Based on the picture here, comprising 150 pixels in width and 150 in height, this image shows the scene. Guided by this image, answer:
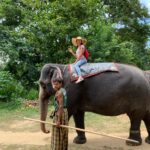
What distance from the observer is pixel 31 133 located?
822 centimetres

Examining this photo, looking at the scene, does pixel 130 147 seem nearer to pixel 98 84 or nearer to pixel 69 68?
pixel 98 84

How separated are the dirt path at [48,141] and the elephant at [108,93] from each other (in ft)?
0.99

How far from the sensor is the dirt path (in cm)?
704

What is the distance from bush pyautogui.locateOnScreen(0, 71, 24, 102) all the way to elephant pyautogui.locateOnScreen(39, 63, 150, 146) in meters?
4.77

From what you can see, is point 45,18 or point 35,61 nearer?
point 45,18

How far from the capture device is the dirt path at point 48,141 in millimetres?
7043

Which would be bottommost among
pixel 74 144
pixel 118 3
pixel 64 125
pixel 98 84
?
pixel 74 144

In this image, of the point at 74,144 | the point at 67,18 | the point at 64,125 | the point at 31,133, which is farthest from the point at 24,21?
the point at 64,125

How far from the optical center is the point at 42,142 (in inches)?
292

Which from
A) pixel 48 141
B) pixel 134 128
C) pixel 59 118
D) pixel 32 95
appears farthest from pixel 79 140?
pixel 32 95

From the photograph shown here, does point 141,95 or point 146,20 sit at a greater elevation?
point 146,20

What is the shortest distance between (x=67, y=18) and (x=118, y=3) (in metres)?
7.77

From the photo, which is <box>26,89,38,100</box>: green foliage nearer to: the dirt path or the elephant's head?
the dirt path

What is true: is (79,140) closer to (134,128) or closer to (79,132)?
(79,132)
